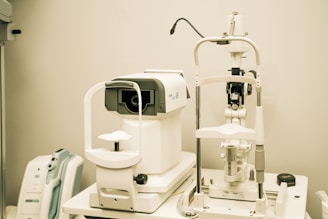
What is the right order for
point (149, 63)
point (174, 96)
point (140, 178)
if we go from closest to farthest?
point (140, 178), point (174, 96), point (149, 63)

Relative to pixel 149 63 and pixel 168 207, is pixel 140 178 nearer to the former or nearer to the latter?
pixel 168 207

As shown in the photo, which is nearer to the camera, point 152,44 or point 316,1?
point 316,1

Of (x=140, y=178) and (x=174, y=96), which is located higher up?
(x=174, y=96)

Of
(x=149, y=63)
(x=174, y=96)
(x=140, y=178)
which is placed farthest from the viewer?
(x=149, y=63)

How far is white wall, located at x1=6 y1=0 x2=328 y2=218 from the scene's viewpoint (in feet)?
7.10

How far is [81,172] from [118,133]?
80cm

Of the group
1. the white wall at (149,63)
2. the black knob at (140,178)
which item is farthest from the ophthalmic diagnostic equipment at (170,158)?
the white wall at (149,63)

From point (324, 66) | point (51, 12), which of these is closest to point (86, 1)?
point (51, 12)

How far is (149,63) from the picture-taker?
2.38 m

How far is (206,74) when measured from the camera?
2.29m

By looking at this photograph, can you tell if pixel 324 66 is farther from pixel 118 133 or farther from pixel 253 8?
pixel 118 133

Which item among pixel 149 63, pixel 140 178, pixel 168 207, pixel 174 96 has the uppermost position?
pixel 149 63

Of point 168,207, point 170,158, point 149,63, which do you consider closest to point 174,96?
point 170,158

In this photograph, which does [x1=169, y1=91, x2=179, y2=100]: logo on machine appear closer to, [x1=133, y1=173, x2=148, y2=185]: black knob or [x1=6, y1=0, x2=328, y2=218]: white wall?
[x1=133, y1=173, x2=148, y2=185]: black knob
